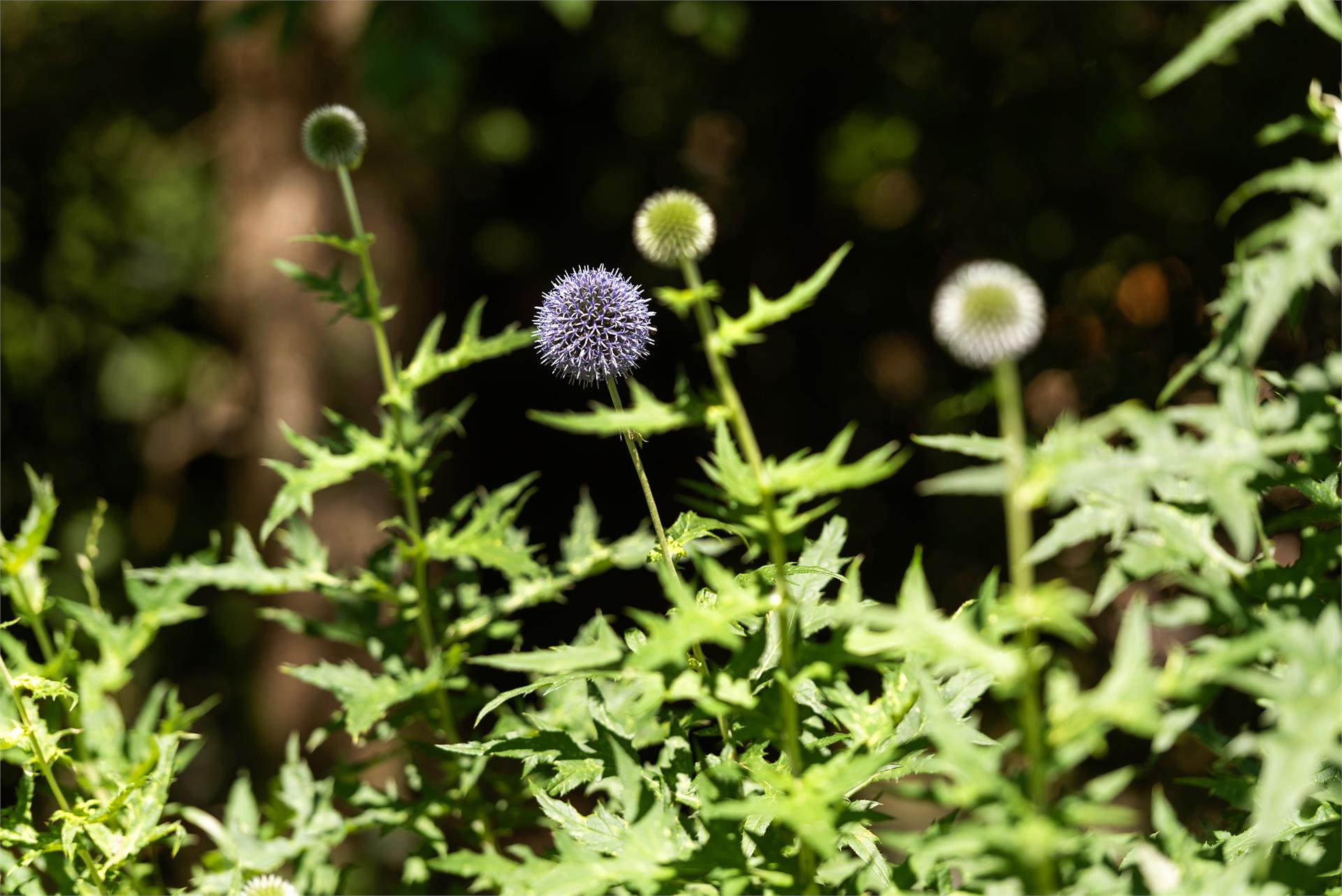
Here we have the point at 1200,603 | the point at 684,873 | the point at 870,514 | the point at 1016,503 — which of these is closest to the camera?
the point at 1016,503

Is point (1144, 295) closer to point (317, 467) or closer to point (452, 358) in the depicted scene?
point (452, 358)

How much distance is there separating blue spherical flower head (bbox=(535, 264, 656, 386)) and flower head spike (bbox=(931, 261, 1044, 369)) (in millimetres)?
668

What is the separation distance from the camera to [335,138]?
2457 millimetres

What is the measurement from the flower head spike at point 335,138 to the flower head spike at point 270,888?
1.50 meters

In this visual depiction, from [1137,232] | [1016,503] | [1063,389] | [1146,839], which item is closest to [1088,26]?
[1137,232]

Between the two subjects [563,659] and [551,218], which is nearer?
[563,659]

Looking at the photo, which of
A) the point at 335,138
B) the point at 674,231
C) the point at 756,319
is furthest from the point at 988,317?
the point at 335,138

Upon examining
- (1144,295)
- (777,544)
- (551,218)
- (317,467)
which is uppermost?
(551,218)

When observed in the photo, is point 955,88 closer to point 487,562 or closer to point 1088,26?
point 1088,26

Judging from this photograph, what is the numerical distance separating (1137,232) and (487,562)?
388 centimetres

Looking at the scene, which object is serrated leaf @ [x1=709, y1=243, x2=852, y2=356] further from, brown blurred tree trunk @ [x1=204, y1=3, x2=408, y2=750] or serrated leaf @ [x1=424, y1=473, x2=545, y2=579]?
brown blurred tree trunk @ [x1=204, y1=3, x2=408, y2=750]

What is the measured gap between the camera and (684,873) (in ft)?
4.36

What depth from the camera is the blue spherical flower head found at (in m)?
1.79

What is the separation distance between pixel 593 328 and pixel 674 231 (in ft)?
1.08
